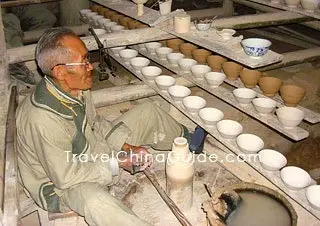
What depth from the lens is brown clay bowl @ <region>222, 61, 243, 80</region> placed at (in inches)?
169

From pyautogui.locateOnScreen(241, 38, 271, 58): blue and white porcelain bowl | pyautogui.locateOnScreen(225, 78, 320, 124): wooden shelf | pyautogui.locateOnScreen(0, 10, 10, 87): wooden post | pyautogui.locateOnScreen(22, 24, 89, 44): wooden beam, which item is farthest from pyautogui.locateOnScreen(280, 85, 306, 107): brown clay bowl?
pyautogui.locateOnScreen(22, 24, 89, 44): wooden beam

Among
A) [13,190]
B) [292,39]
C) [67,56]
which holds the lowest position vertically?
[292,39]

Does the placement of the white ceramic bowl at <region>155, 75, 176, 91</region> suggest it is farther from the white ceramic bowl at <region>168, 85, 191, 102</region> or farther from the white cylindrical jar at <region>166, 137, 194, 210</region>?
the white cylindrical jar at <region>166, 137, 194, 210</region>

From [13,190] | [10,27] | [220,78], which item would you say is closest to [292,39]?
[220,78]

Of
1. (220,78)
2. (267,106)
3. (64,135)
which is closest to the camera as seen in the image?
(64,135)

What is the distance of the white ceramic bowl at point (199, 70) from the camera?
175 inches

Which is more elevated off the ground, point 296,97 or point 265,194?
point 296,97

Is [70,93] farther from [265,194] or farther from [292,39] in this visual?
[292,39]

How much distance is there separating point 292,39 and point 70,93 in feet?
21.6

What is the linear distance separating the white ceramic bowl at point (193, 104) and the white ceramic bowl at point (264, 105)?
66cm

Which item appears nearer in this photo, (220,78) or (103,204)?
(103,204)

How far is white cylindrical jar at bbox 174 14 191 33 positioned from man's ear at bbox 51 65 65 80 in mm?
1777

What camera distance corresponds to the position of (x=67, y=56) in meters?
3.04

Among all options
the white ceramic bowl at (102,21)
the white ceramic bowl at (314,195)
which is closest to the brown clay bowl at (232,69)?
the white ceramic bowl at (314,195)
